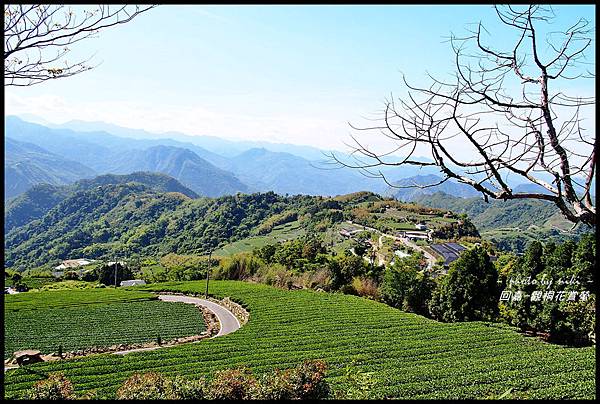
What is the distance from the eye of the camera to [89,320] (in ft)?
67.8

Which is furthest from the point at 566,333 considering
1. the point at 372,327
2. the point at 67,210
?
the point at 67,210

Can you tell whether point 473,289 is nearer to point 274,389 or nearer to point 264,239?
point 274,389

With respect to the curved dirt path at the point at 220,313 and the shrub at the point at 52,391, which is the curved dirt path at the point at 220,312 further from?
the shrub at the point at 52,391

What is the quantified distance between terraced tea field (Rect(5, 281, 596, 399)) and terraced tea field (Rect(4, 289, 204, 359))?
11.6 ft

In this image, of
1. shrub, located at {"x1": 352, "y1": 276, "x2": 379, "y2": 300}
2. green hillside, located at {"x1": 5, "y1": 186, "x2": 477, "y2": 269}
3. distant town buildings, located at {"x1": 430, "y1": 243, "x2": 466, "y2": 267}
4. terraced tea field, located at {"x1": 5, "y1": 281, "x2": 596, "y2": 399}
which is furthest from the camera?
green hillside, located at {"x1": 5, "y1": 186, "x2": 477, "y2": 269}

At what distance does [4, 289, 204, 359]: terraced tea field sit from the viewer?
53.6 feet

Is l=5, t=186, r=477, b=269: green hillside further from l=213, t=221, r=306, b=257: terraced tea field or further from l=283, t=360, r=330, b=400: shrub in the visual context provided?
l=283, t=360, r=330, b=400: shrub

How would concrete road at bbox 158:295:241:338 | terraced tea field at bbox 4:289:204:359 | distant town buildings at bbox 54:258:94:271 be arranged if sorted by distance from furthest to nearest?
distant town buildings at bbox 54:258:94:271, concrete road at bbox 158:295:241:338, terraced tea field at bbox 4:289:204:359

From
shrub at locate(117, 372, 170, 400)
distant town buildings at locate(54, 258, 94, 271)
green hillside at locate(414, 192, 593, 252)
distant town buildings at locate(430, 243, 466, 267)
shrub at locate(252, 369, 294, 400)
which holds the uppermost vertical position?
green hillside at locate(414, 192, 593, 252)

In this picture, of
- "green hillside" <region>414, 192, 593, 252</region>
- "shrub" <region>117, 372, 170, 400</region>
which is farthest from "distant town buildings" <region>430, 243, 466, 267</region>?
"shrub" <region>117, 372, 170, 400</region>

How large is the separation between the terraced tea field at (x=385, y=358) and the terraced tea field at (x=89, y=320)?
354 centimetres

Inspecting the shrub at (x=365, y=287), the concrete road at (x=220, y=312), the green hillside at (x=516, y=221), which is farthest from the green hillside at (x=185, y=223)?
the concrete road at (x=220, y=312)

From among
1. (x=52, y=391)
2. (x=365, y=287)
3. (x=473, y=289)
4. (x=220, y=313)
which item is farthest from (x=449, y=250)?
(x=52, y=391)

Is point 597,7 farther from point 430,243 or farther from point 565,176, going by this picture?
point 430,243
